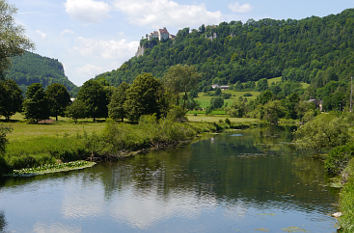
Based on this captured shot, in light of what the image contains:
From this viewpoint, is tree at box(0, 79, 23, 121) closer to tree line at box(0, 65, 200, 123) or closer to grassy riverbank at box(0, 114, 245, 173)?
tree line at box(0, 65, 200, 123)

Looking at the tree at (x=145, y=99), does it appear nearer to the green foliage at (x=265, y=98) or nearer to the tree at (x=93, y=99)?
the tree at (x=93, y=99)

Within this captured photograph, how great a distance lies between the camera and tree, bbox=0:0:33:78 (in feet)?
112

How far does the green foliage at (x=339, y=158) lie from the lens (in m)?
42.2

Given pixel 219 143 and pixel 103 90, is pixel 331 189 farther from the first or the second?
pixel 103 90

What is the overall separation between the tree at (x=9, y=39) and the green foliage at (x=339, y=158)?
3545cm

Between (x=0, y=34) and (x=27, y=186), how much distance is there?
15.8 meters

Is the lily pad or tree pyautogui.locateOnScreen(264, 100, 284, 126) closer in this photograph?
the lily pad

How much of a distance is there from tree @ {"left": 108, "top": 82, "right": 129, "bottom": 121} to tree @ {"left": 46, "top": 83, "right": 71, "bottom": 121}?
15196 mm

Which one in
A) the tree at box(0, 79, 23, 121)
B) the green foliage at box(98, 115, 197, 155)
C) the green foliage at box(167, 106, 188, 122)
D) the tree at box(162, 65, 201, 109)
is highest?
the tree at box(162, 65, 201, 109)

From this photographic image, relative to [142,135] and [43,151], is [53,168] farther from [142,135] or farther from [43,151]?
[142,135]

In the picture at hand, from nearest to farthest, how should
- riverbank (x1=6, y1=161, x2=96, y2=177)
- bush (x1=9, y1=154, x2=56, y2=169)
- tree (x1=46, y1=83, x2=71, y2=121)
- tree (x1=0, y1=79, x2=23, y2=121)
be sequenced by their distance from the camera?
riverbank (x1=6, y1=161, x2=96, y2=177) → bush (x1=9, y1=154, x2=56, y2=169) → tree (x1=0, y1=79, x2=23, y2=121) → tree (x1=46, y1=83, x2=71, y2=121)

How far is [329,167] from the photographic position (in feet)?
152

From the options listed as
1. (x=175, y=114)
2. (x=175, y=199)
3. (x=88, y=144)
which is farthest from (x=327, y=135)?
(x=175, y=114)

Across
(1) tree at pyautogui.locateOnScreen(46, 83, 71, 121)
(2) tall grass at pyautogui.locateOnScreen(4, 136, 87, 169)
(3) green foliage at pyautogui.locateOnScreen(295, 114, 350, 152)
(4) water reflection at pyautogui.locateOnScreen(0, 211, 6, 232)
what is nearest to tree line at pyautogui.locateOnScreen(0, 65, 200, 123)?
(1) tree at pyautogui.locateOnScreen(46, 83, 71, 121)
